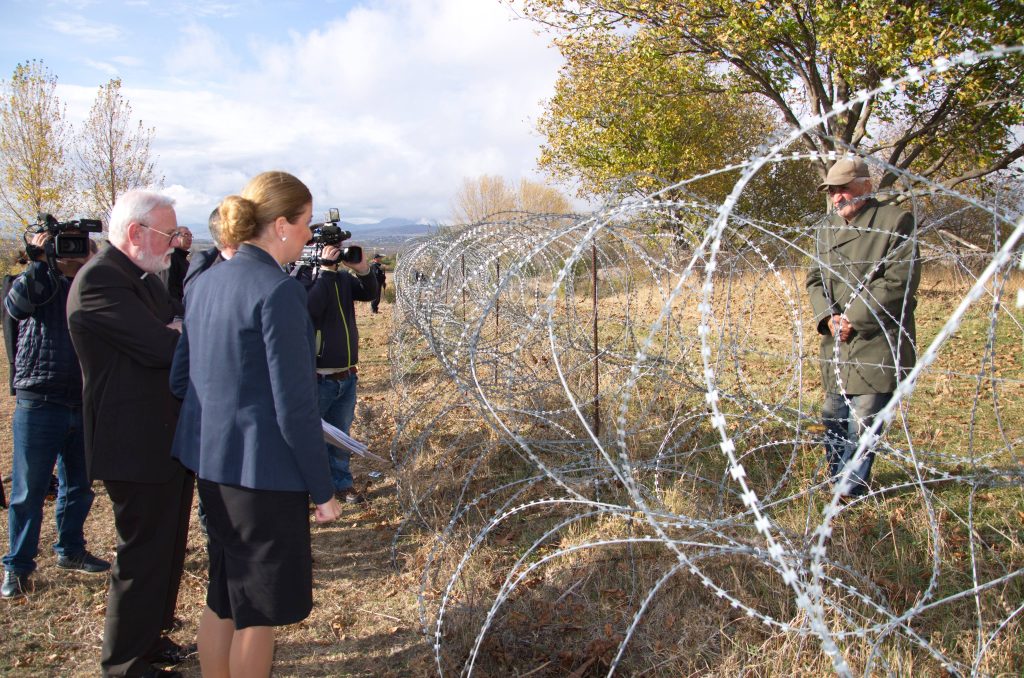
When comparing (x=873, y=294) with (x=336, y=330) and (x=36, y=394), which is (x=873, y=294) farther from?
(x=36, y=394)

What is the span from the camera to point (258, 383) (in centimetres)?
205

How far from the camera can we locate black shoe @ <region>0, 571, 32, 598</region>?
3490 millimetres

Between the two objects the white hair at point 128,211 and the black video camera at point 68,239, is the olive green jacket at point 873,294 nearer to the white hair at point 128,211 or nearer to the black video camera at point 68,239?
the white hair at point 128,211

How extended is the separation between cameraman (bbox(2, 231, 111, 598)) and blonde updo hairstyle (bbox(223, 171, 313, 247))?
1916 mm

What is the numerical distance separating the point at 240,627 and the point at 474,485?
2.82 m

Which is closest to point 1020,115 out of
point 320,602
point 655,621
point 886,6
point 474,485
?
point 886,6

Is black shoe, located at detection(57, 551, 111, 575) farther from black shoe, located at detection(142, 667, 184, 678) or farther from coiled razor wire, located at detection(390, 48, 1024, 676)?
coiled razor wire, located at detection(390, 48, 1024, 676)

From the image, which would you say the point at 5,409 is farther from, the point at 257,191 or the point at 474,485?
the point at 257,191

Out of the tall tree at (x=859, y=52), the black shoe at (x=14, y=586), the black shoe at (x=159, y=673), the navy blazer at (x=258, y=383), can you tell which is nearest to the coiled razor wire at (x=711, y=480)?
the navy blazer at (x=258, y=383)

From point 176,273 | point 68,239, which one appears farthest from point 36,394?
point 176,273

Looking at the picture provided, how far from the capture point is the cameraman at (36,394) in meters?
3.46

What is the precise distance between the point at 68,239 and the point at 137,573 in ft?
5.99

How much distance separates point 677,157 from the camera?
19.0 metres

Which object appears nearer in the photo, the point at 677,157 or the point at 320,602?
the point at 320,602
